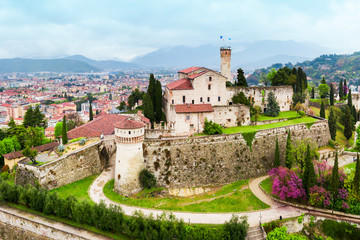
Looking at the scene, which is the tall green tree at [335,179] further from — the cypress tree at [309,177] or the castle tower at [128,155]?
the castle tower at [128,155]

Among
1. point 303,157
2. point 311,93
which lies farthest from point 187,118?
point 311,93

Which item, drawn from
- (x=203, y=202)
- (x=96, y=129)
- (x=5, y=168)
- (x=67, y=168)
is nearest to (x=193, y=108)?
(x=203, y=202)

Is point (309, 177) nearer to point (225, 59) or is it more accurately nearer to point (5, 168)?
point (225, 59)

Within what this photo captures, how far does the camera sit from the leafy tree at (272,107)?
4916cm

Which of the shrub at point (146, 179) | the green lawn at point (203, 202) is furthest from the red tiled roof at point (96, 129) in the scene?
the shrub at point (146, 179)

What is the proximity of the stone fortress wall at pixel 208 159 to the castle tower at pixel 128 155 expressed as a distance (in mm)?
1947

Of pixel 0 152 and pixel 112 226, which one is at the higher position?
pixel 0 152

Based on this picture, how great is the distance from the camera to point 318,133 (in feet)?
144

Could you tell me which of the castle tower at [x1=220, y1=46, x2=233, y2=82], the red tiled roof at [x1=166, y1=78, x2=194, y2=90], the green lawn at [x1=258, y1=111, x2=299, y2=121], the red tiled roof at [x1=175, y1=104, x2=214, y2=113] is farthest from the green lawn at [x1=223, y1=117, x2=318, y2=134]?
the castle tower at [x1=220, y1=46, x2=233, y2=82]

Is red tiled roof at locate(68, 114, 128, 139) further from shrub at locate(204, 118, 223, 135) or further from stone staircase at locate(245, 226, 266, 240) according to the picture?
stone staircase at locate(245, 226, 266, 240)

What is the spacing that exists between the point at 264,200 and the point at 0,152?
40.8 m

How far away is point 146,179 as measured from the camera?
111ft

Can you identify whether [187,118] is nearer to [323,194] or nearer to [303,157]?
[303,157]

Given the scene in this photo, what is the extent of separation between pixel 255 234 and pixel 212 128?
52.4 feet
